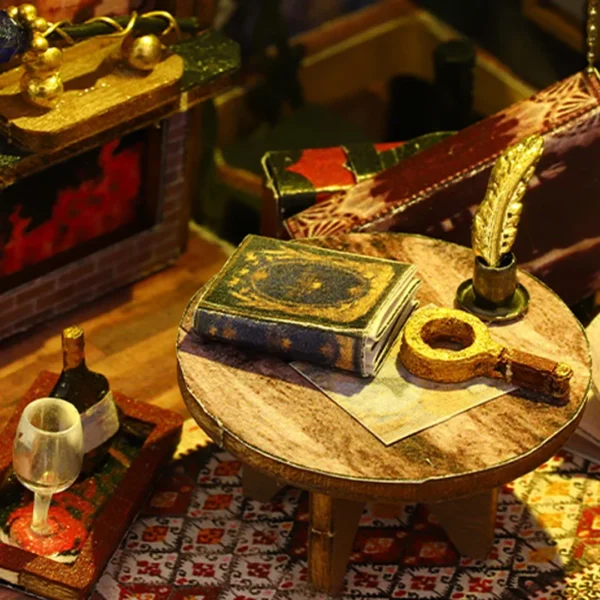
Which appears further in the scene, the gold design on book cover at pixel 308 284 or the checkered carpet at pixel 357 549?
the checkered carpet at pixel 357 549

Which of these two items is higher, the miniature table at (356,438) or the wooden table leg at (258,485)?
the miniature table at (356,438)

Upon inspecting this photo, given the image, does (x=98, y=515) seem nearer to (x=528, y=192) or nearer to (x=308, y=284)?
(x=308, y=284)

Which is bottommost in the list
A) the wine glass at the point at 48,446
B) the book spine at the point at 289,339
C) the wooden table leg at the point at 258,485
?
the wooden table leg at the point at 258,485

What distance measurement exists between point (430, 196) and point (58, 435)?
1.15 metres

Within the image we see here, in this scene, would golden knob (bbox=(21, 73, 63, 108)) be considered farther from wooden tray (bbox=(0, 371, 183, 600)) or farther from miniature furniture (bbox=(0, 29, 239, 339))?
wooden tray (bbox=(0, 371, 183, 600))

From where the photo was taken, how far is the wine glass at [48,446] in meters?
2.69

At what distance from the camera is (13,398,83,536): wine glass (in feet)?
8.81

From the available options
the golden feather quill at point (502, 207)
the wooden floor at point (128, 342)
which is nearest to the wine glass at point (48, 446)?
the wooden floor at point (128, 342)

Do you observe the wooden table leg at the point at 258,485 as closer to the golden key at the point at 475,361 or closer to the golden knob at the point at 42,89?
the golden key at the point at 475,361

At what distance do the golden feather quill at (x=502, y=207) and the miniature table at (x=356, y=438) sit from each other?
167 millimetres

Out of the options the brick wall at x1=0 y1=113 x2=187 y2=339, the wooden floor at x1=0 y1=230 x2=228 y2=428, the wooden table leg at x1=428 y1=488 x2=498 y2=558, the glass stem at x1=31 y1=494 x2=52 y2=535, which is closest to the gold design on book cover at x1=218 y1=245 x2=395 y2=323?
the wooden table leg at x1=428 y1=488 x2=498 y2=558

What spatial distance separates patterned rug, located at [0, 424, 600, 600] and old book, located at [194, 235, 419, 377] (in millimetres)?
548

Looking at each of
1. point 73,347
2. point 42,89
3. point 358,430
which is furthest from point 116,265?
point 358,430

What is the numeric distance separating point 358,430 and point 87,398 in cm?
72
